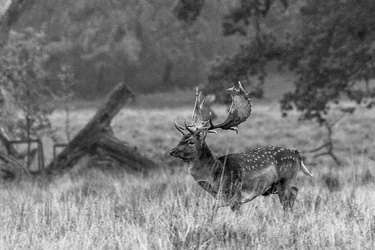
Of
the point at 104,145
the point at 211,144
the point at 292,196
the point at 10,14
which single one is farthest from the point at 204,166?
the point at 211,144

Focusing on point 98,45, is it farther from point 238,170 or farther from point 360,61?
point 238,170

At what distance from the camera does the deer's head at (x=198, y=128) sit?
249 inches

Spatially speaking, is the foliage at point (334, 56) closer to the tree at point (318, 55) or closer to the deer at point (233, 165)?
the tree at point (318, 55)

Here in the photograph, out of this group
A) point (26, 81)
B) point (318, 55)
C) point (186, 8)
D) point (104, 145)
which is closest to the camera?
point (104, 145)

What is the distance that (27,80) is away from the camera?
17.7 m

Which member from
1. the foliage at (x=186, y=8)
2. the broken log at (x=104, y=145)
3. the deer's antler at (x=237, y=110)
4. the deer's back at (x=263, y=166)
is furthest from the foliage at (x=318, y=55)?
the deer's antler at (x=237, y=110)

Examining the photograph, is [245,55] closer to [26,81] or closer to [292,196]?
[26,81]

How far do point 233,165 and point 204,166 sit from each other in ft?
0.97

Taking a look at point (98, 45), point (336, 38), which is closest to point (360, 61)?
point (336, 38)

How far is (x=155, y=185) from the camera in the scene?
32.6ft

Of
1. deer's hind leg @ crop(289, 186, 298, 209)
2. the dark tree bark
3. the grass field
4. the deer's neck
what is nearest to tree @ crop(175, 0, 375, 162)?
the dark tree bark

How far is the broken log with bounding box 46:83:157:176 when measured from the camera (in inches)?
508

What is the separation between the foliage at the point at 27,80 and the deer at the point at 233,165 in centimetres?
1064

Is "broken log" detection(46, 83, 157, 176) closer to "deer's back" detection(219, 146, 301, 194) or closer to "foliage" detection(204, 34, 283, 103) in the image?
"foliage" detection(204, 34, 283, 103)
